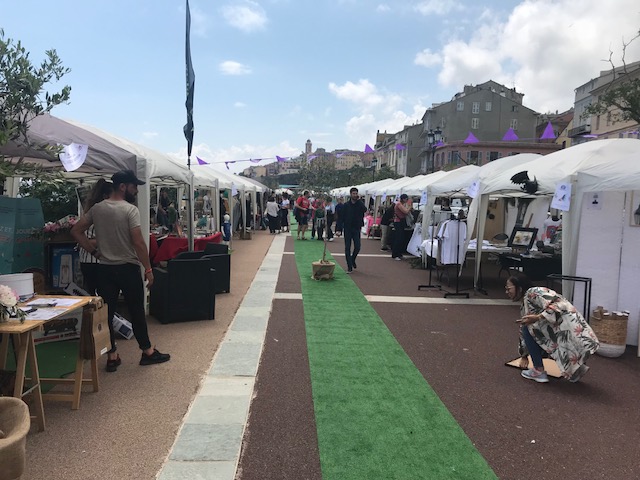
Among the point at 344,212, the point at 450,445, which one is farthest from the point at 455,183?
the point at 450,445

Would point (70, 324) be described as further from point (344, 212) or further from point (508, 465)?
point (344, 212)

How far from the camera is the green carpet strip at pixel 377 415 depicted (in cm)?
296

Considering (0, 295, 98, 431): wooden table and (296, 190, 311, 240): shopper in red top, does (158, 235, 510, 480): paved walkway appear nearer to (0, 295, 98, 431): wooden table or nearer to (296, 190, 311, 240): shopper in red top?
(0, 295, 98, 431): wooden table

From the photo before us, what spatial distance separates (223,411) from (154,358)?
1.30 meters

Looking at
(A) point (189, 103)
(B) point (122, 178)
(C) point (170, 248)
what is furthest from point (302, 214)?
(B) point (122, 178)

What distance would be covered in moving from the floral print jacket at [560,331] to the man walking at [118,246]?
374 cm

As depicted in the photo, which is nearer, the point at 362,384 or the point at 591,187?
the point at 362,384

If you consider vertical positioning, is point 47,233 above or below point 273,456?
above

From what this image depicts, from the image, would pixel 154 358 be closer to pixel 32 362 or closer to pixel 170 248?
pixel 32 362

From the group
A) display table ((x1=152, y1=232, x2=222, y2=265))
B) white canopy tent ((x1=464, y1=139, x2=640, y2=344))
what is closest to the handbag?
display table ((x1=152, y1=232, x2=222, y2=265))

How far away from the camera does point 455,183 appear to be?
35.9 ft

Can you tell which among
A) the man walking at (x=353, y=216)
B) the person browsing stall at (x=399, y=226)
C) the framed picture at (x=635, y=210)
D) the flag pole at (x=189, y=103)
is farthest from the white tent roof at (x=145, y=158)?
the person browsing stall at (x=399, y=226)

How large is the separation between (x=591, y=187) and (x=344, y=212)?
5374 mm

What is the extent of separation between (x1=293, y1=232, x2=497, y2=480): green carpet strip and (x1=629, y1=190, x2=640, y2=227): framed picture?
325 cm
